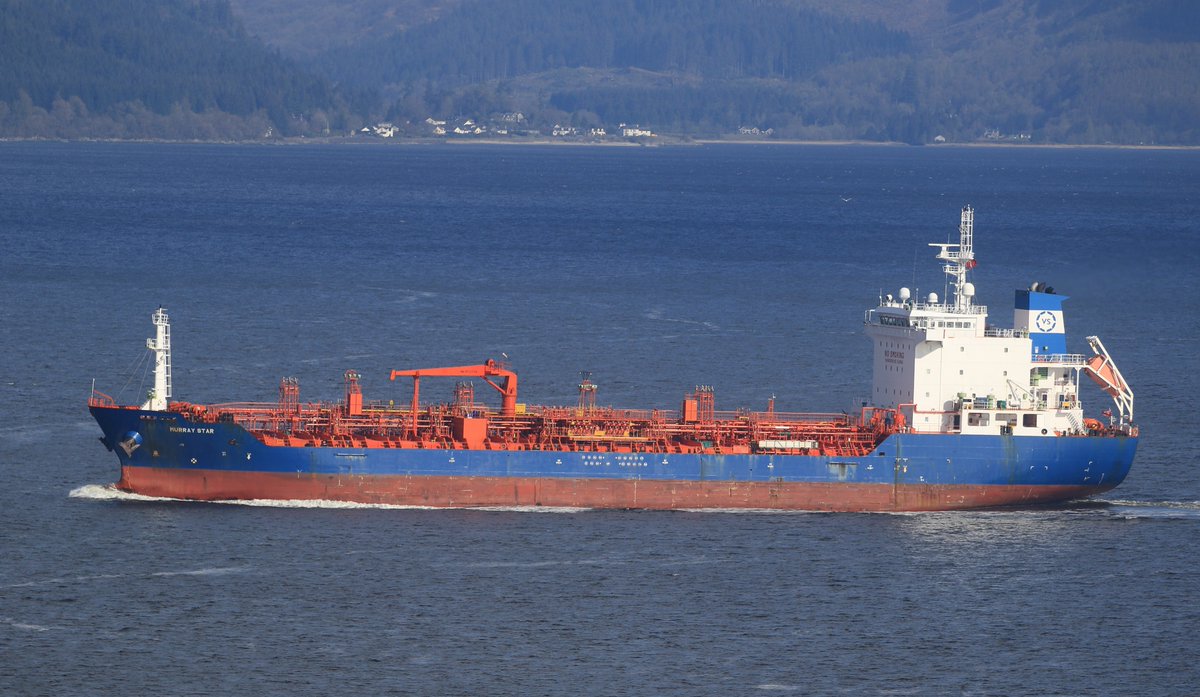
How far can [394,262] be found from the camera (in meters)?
124

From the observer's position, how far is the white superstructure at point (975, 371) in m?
59.6

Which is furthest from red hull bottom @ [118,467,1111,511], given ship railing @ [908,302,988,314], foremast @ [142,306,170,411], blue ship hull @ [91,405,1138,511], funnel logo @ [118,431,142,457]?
ship railing @ [908,302,988,314]

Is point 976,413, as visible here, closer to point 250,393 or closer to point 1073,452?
point 1073,452

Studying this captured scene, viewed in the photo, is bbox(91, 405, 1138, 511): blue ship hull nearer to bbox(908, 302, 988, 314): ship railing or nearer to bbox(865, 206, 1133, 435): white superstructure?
bbox(865, 206, 1133, 435): white superstructure

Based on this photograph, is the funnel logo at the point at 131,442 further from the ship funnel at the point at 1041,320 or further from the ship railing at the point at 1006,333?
the ship funnel at the point at 1041,320

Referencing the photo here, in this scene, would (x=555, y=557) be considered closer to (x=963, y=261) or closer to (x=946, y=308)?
(x=946, y=308)

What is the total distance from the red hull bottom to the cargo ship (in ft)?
0.14

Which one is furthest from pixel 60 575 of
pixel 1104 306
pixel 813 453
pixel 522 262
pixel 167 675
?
pixel 522 262

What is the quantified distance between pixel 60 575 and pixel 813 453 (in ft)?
71.9

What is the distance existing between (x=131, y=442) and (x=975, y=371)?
2510 centimetres

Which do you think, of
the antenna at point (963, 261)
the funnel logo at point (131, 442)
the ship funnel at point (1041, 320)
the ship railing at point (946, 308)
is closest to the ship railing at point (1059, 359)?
the ship funnel at point (1041, 320)

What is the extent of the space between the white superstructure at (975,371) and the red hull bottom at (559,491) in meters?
2.25

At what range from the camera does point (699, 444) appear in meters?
58.9

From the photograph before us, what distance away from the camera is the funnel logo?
56.3m
